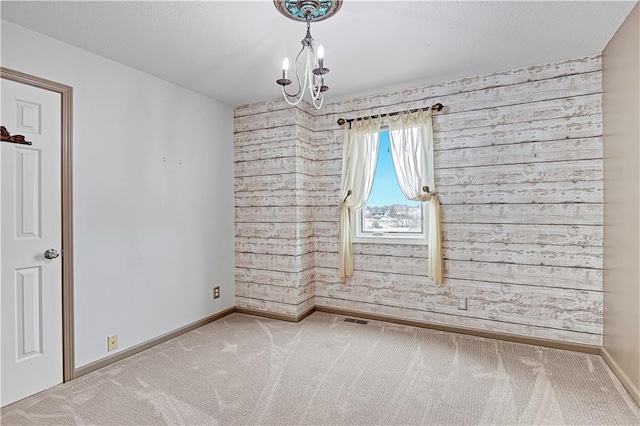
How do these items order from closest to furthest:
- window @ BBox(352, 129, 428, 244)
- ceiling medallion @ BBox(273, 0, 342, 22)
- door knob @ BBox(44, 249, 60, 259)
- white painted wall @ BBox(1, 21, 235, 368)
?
ceiling medallion @ BBox(273, 0, 342, 22) → door knob @ BBox(44, 249, 60, 259) → white painted wall @ BBox(1, 21, 235, 368) → window @ BBox(352, 129, 428, 244)

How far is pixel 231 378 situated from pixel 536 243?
2.70m

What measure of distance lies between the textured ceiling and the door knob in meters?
1.49

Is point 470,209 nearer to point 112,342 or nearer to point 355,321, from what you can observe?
point 355,321

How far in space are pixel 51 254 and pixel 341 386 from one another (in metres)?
2.20

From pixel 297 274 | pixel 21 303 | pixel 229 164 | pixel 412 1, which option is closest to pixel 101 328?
pixel 21 303

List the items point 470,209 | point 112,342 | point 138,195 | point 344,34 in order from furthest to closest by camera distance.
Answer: point 470,209
point 138,195
point 112,342
point 344,34

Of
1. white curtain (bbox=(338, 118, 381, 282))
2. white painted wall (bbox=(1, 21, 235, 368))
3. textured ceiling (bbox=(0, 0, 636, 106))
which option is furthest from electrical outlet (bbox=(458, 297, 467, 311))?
white painted wall (bbox=(1, 21, 235, 368))

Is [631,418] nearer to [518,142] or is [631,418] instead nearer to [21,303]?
[518,142]

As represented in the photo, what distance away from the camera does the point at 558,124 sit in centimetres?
289

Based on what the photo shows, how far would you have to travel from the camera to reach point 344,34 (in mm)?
2436

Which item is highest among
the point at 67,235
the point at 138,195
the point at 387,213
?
the point at 138,195

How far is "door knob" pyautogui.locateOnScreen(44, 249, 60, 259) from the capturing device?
7.84 feet

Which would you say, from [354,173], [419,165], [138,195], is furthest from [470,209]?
[138,195]

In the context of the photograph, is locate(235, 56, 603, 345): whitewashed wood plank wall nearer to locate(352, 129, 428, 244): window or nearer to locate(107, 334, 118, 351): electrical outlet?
locate(352, 129, 428, 244): window
